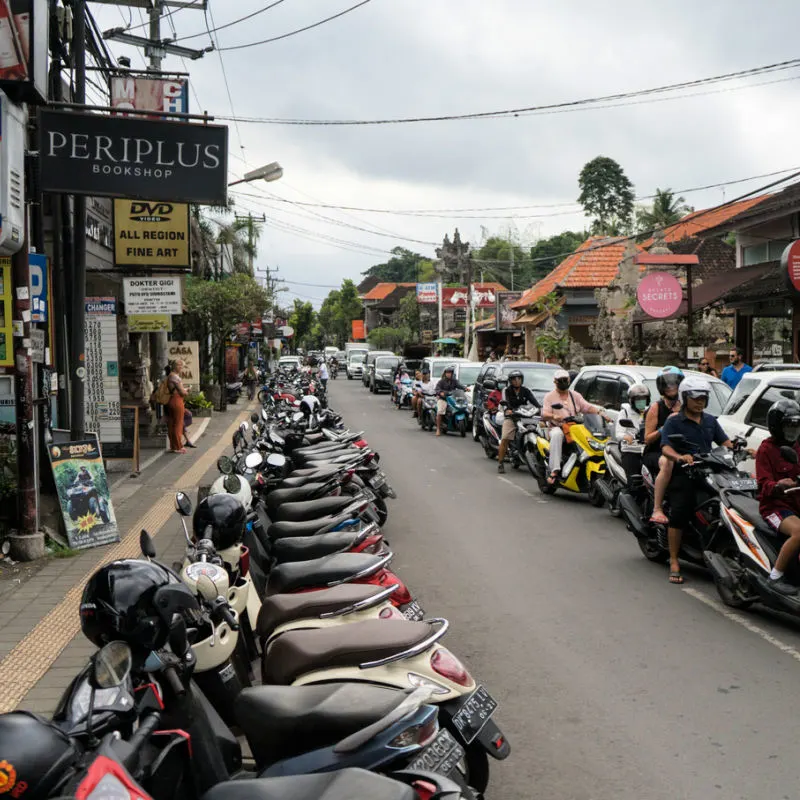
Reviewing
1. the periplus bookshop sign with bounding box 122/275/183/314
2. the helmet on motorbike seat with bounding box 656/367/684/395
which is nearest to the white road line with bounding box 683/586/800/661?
the helmet on motorbike seat with bounding box 656/367/684/395

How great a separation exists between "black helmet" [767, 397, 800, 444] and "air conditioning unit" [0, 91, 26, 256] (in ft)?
20.2

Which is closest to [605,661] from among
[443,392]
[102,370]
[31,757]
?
[31,757]

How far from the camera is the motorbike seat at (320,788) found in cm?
250

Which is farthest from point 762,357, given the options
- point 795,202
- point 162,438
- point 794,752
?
point 794,752

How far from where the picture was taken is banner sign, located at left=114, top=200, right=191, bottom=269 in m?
16.1

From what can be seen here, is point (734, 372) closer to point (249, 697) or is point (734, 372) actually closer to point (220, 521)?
point (220, 521)

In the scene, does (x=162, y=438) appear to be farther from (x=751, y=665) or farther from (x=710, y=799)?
(x=710, y=799)

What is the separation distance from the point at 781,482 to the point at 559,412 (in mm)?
5900

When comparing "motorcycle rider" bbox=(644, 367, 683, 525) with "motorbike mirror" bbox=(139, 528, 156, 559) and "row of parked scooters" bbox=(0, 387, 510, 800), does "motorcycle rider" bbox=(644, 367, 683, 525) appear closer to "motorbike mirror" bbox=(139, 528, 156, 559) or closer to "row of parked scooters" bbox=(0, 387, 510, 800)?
"row of parked scooters" bbox=(0, 387, 510, 800)

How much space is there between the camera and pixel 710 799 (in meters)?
4.10

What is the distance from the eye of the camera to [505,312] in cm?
4719

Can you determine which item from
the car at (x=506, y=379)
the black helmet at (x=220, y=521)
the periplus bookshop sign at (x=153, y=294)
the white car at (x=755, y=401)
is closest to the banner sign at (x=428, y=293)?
the car at (x=506, y=379)

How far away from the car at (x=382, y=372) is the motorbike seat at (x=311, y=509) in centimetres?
3675

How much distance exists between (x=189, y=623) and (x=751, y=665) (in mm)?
3895
